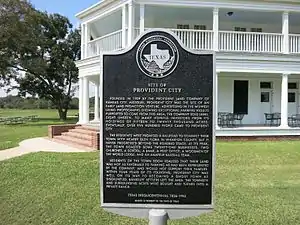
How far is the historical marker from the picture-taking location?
4.01m

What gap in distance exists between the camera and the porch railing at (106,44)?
18102mm

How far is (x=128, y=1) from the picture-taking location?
17.0 metres

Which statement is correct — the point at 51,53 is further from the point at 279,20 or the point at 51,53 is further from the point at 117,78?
the point at 117,78

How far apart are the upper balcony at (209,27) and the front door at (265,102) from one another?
329cm

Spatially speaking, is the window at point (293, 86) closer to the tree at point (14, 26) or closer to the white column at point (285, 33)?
the white column at point (285, 33)

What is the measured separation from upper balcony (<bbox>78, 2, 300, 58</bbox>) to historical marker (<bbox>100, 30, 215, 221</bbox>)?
12.4 m

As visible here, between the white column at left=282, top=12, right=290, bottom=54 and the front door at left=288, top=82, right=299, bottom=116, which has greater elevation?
the white column at left=282, top=12, right=290, bottom=54

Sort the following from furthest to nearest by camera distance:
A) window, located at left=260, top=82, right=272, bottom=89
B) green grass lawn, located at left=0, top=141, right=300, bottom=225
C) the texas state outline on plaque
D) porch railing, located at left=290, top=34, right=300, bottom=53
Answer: window, located at left=260, top=82, right=272, bottom=89 < porch railing, located at left=290, top=34, right=300, bottom=53 < green grass lawn, located at left=0, top=141, right=300, bottom=225 < the texas state outline on plaque

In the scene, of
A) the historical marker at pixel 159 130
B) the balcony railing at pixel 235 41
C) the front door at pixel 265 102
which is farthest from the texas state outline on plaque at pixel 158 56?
the front door at pixel 265 102

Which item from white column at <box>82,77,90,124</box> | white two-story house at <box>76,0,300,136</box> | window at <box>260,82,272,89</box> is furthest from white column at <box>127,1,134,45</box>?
window at <box>260,82,272,89</box>

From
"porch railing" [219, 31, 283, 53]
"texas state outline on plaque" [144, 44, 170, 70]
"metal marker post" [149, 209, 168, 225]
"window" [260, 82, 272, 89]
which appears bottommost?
"metal marker post" [149, 209, 168, 225]

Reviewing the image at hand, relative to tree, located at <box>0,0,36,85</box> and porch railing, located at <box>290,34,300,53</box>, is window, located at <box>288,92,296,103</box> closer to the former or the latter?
porch railing, located at <box>290,34,300,53</box>

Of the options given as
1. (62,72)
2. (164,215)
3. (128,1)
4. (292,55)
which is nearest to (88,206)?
(164,215)

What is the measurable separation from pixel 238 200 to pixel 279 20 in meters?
15.9
